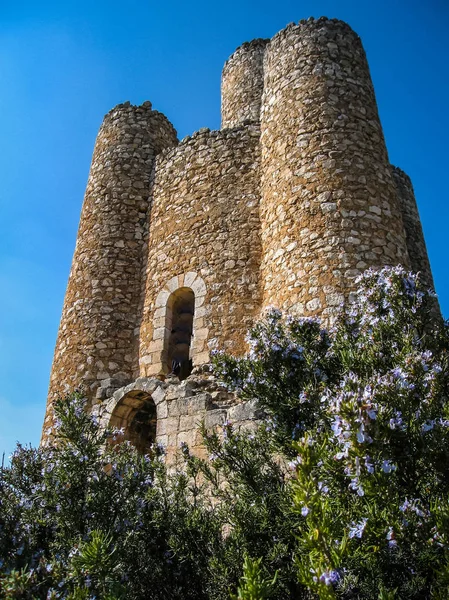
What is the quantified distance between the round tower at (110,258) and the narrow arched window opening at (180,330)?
0.70 metres

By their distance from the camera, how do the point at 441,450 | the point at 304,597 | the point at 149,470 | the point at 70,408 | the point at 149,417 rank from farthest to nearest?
the point at 149,417
the point at 149,470
the point at 70,408
the point at 304,597
the point at 441,450

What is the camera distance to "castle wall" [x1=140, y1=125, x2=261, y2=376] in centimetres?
847

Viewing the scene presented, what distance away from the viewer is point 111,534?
3539 millimetres

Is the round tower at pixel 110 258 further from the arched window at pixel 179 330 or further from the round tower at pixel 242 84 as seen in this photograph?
A: the round tower at pixel 242 84

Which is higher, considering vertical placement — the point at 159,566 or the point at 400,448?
the point at 400,448

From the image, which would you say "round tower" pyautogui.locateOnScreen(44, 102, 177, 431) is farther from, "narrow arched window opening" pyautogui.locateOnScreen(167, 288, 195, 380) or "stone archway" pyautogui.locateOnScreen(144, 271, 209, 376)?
"narrow arched window opening" pyautogui.locateOnScreen(167, 288, 195, 380)

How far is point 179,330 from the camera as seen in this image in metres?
9.60

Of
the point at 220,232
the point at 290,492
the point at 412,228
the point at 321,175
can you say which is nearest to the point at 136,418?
the point at 220,232

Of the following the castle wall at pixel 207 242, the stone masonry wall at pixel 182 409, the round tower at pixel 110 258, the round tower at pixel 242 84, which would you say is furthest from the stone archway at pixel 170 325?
the round tower at pixel 242 84

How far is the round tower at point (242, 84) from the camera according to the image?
13.3 metres

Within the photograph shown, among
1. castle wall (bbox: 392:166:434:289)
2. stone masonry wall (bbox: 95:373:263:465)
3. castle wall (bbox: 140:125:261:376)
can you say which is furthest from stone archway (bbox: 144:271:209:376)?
castle wall (bbox: 392:166:434:289)

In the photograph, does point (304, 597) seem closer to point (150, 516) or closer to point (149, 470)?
point (150, 516)

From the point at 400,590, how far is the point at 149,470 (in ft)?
7.44

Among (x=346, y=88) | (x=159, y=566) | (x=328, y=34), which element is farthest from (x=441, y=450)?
(x=328, y=34)
